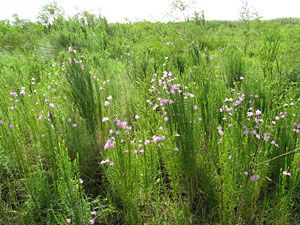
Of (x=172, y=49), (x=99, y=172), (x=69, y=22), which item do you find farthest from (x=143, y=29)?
(x=99, y=172)

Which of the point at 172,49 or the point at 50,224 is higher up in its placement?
the point at 172,49

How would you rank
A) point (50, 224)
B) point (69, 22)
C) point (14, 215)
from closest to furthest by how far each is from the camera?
point (50, 224) < point (14, 215) < point (69, 22)

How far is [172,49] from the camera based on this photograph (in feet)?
16.2

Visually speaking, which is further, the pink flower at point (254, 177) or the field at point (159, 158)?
the field at point (159, 158)

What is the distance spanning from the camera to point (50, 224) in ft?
5.83

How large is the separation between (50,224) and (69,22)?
21.7 ft

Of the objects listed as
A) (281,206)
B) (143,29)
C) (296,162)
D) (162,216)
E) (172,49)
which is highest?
(143,29)

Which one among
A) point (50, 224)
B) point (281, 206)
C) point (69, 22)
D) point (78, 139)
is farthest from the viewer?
point (69, 22)

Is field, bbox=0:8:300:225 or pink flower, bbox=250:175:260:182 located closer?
pink flower, bbox=250:175:260:182

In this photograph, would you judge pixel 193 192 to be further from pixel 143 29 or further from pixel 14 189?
pixel 143 29

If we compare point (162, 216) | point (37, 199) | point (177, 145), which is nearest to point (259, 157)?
point (177, 145)

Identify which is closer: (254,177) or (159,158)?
(254,177)

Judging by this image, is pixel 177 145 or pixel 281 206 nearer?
pixel 281 206

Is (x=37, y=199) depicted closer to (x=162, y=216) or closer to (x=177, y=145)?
(x=162, y=216)
